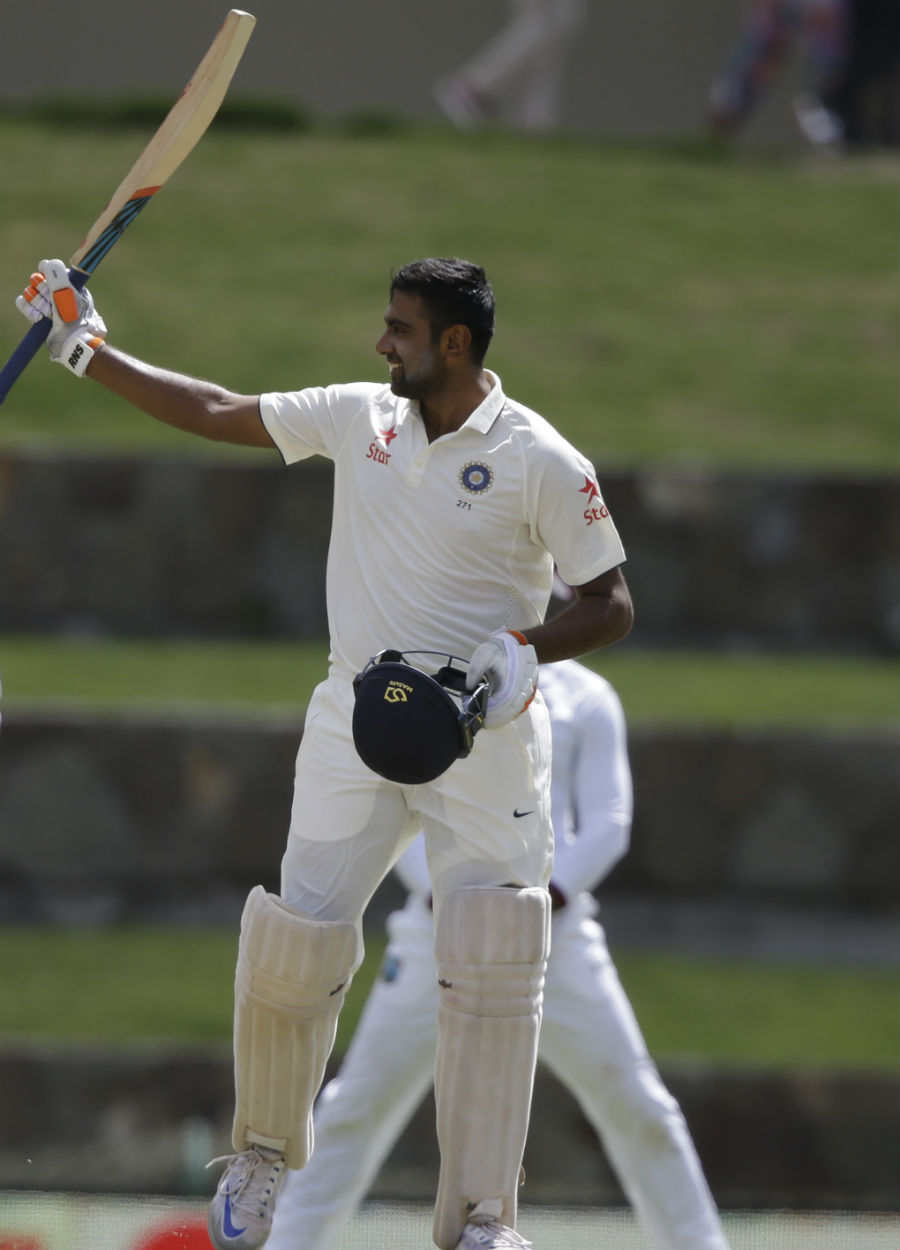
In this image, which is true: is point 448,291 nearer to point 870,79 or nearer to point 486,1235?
point 486,1235

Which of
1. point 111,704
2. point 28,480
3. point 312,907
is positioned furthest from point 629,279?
point 312,907

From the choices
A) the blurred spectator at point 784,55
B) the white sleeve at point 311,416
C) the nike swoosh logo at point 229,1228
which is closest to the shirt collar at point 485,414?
the white sleeve at point 311,416

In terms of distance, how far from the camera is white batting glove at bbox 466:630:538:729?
314 cm

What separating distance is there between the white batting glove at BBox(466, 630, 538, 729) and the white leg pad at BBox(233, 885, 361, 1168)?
0.48 m

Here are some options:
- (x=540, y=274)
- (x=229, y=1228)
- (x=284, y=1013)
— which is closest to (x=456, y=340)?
(x=284, y=1013)

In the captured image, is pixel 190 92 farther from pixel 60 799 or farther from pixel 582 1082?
pixel 60 799

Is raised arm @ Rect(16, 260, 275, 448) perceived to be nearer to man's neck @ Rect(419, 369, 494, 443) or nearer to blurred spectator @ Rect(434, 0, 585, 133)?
man's neck @ Rect(419, 369, 494, 443)

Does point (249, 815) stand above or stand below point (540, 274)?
below

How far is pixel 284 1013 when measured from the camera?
3365 mm

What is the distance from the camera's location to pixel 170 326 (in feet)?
29.8

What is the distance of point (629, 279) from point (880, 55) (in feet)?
6.27

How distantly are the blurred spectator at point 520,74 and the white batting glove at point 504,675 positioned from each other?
7522mm

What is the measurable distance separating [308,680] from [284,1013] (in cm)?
385

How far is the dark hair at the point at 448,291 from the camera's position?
3.28 meters
